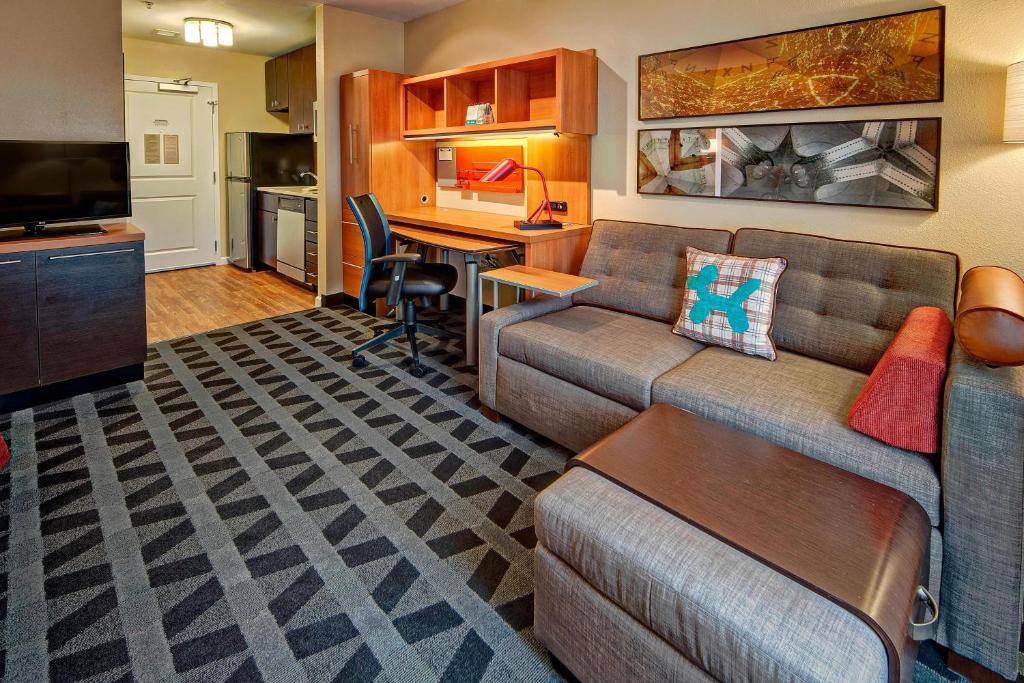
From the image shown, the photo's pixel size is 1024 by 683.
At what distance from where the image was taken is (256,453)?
8.30 ft

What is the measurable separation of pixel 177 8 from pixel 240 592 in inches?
190

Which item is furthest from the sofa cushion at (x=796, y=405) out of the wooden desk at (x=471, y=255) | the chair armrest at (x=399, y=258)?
the chair armrest at (x=399, y=258)

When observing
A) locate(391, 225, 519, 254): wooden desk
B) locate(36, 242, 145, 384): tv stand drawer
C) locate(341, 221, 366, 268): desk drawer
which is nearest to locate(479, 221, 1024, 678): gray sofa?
locate(391, 225, 519, 254): wooden desk

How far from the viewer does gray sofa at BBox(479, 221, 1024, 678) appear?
1390 millimetres

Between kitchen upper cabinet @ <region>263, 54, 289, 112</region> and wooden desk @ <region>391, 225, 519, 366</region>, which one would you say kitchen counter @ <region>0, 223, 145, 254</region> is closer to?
wooden desk @ <region>391, 225, 519, 366</region>

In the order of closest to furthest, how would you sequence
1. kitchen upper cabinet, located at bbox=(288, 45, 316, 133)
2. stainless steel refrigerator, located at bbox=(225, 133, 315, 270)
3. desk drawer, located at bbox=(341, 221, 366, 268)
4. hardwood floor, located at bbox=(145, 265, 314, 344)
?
hardwood floor, located at bbox=(145, 265, 314, 344), desk drawer, located at bbox=(341, 221, 366, 268), kitchen upper cabinet, located at bbox=(288, 45, 316, 133), stainless steel refrigerator, located at bbox=(225, 133, 315, 270)

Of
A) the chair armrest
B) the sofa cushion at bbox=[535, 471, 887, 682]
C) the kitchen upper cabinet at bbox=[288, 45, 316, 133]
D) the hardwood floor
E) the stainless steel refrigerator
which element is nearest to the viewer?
the sofa cushion at bbox=[535, 471, 887, 682]

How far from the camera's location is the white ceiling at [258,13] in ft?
14.7

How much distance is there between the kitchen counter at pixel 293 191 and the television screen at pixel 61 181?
7.13 ft

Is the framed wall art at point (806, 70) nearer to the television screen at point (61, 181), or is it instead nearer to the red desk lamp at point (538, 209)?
the red desk lamp at point (538, 209)

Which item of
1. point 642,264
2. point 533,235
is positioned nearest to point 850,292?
point 642,264

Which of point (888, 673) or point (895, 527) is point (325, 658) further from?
point (895, 527)

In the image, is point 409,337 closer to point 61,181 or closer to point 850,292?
point 61,181

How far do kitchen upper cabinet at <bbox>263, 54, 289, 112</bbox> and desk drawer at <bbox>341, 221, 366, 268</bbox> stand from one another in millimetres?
2206
